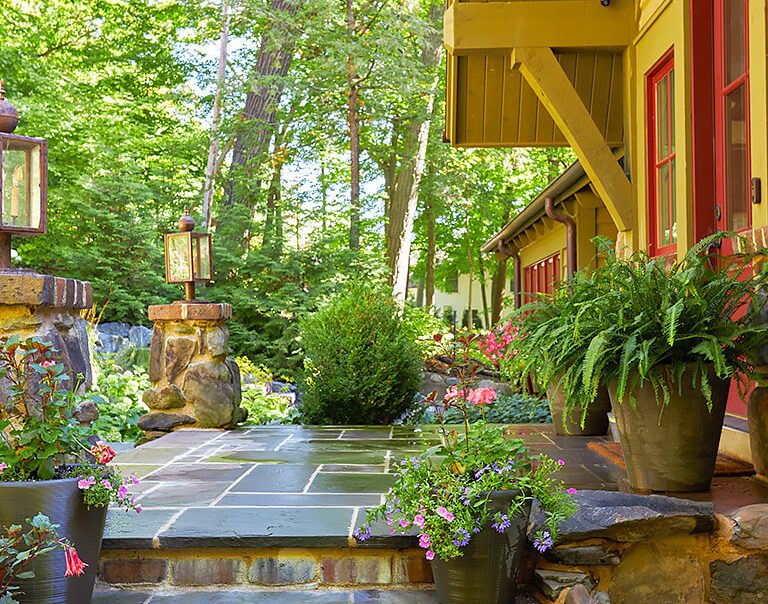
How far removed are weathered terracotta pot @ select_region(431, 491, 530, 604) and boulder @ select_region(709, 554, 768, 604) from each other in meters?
0.74

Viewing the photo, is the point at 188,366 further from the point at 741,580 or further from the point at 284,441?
the point at 741,580

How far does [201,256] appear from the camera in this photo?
6.32 metres

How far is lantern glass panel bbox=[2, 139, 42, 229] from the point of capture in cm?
303

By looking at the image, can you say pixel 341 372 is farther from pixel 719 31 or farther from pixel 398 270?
pixel 398 270

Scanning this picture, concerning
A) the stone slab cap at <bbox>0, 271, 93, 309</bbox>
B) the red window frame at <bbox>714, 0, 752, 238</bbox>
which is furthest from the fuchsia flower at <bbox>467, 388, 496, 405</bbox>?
the red window frame at <bbox>714, 0, 752, 238</bbox>

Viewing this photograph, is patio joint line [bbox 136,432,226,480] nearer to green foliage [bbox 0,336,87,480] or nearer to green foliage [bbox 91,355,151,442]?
green foliage [bbox 91,355,151,442]

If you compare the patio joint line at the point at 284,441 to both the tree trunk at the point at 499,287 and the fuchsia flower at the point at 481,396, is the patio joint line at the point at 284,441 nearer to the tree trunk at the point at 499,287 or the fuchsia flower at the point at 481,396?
the fuchsia flower at the point at 481,396

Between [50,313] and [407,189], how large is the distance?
1151cm

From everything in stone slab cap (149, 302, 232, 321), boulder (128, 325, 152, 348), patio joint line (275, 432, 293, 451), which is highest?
stone slab cap (149, 302, 232, 321)

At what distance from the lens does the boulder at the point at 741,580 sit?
2.71 meters

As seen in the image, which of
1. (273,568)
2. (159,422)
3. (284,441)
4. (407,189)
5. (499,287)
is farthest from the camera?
(499,287)

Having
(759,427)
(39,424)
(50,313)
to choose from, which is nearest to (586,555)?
(759,427)

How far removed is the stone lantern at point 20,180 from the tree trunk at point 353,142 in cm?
928

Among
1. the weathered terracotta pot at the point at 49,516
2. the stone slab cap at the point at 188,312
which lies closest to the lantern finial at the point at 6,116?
the weathered terracotta pot at the point at 49,516
